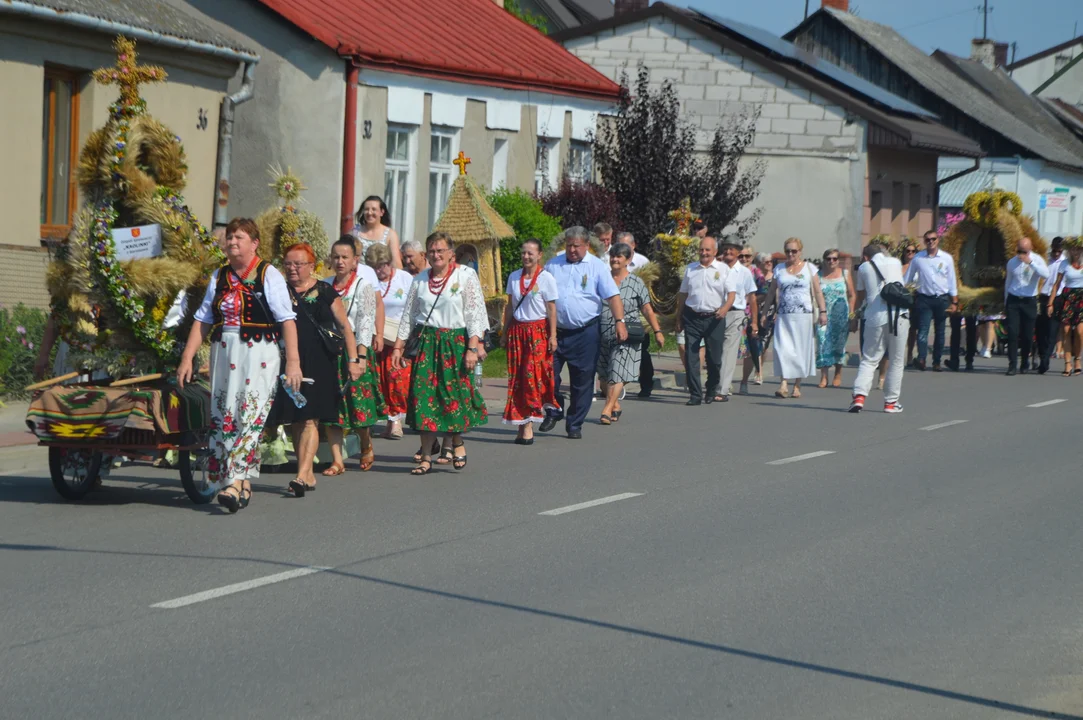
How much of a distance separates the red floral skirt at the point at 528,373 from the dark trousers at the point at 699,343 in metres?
3.92

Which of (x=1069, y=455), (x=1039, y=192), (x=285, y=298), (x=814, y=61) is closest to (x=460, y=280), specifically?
(x=285, y=298)

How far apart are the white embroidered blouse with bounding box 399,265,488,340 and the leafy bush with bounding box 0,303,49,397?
15.6 feet

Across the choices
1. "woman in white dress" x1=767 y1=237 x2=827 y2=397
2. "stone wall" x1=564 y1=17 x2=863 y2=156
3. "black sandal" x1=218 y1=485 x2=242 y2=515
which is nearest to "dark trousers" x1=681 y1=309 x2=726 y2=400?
"woman in white dress" x1=767 y1=237 x2=827 y2=397

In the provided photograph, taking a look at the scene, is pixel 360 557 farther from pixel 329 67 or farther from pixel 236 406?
pixel 329 67

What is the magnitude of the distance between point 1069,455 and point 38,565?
8296 millimetres

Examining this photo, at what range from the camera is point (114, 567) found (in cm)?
766

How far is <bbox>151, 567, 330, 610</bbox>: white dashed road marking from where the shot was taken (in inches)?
271

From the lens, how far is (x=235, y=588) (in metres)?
7.18

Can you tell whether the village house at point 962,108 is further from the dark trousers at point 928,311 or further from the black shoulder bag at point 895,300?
the black shoulder bag at point 895,300

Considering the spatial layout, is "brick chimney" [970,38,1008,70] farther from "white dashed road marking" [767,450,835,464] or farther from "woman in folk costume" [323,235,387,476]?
"woman in folk costume" [323,235,387,476]

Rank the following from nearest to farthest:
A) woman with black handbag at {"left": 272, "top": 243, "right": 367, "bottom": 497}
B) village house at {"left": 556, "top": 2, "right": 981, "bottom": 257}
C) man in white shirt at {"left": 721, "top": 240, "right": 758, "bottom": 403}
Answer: woman with black handbag at {"left": 272, "top": 243, "right": 367, "bottom": 497}
man in white shirt at {"left": 721, "top": 240, "right": 758, "bottom": 403}
village house at {"left": 556, "top": 2, "right": 981, "bottom": 257}

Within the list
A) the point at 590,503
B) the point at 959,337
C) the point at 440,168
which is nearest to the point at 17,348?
the point at 590,503

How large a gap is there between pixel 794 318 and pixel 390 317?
6580 mm

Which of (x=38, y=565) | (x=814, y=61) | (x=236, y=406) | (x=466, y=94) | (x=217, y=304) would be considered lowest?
(x=38, y=565)
